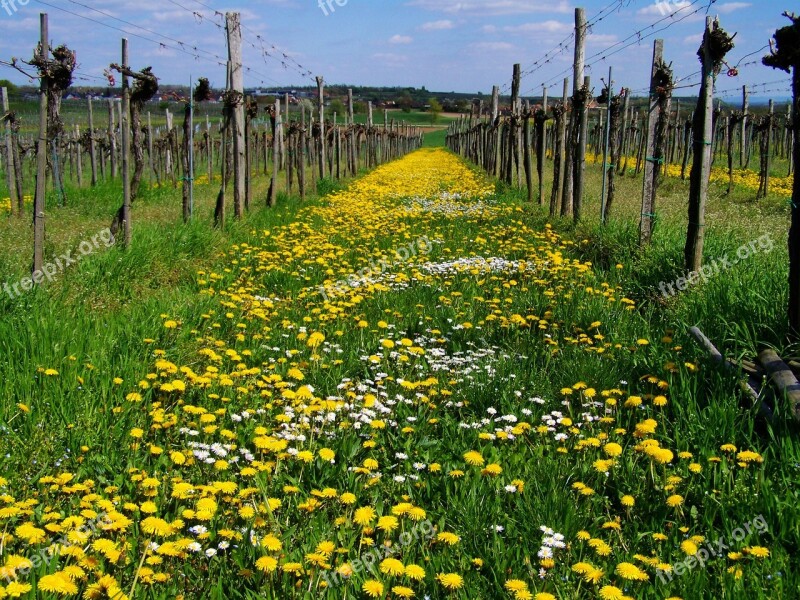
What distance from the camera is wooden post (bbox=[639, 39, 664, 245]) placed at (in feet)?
29.5

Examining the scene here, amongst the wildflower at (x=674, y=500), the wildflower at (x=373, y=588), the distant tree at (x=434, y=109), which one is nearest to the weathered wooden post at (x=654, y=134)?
the wildflower at (x=674, y=500)

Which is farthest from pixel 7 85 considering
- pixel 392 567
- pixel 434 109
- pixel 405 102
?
pixel 434 109

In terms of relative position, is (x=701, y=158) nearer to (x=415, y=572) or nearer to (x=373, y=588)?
(x=415, y=572)

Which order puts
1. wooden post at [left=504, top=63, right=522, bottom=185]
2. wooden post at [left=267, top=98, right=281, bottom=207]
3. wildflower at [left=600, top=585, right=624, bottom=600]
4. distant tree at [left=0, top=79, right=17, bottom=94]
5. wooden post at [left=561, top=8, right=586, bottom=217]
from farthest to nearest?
distant tree at [left=0, top=79, right=17, bottom=94]
wooden post at [left=504, top=63, right=522, bottom=185]
wooden post at [left=267, top=98, right=281, bottom=207]
wooden post at [left=561, top=8, right=586, bottom=217]
wildflower at [left=600, top=585, right=624, bottom=600]

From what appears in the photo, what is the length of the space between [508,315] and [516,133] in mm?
15004

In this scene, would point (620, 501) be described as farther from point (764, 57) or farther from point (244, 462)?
point (764, 57)

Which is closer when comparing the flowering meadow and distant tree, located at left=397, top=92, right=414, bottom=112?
the flowering meadow

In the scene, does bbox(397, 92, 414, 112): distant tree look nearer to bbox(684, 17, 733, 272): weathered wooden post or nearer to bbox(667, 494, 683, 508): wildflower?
bbox(684, 17, 733, 272): weathered wooden post

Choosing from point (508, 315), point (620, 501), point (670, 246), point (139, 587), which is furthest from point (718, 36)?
point (139, 587)

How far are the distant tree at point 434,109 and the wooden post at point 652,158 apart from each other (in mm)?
121252

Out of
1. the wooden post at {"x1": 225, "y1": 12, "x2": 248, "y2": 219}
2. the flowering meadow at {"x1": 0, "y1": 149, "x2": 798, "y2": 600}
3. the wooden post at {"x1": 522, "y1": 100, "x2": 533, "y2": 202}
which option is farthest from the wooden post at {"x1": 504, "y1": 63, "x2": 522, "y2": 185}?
the flowering meadow at {"x1": 0, "y1": 149, "x2": 798, "y2": 600}

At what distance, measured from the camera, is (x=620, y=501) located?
344 centimetres

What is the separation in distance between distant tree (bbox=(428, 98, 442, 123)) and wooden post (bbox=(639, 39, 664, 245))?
398 feet

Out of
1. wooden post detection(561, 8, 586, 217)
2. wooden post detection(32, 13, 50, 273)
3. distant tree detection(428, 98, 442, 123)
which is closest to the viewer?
wooden post detection(32, 13, 50, 273)
